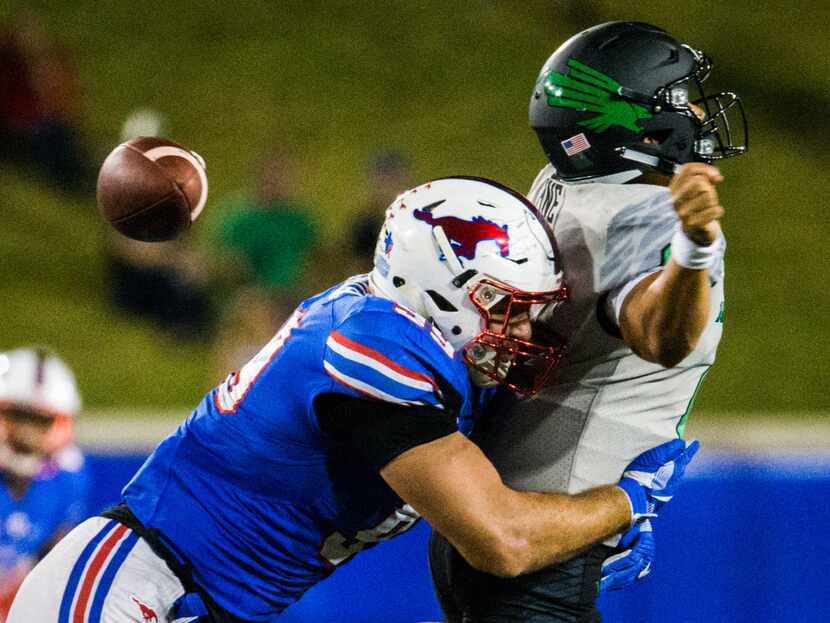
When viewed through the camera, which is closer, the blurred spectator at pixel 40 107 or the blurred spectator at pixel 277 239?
the blurred spectator at pixel 277 239

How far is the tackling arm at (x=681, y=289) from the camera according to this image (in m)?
2.62

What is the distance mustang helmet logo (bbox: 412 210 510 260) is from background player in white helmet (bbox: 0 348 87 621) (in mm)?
2799

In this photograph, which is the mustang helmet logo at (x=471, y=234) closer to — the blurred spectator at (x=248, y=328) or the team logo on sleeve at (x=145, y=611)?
the team logo on sleeve at (x=145, y=611)

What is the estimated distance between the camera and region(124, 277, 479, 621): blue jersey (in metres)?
2.93

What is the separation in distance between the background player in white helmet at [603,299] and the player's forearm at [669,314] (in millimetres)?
157

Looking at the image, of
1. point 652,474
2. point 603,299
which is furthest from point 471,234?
point 652,474

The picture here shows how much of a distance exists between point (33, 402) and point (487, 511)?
2963 mm

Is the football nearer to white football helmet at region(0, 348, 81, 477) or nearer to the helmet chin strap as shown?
the helmet chin strap

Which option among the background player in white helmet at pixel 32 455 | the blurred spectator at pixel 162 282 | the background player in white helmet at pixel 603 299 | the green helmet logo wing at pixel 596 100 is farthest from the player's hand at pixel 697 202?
the blurred spectator at pixel 162 282

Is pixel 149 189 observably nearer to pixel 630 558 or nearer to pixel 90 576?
pixel 90 576

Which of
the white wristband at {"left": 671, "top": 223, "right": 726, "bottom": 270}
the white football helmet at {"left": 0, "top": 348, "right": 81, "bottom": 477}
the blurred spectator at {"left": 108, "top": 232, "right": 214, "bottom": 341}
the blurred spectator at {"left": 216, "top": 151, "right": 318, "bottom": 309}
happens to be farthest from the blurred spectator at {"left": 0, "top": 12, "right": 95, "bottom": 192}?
the white wristband at {"left": 671, "top": 223, "right": 726, "bottom": 270}

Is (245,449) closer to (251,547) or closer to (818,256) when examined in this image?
(251,547)

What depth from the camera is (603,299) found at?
3080 mm

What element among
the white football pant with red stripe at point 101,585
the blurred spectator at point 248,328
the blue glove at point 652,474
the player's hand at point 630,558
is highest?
the white football pant with red stripe at point 101,585
